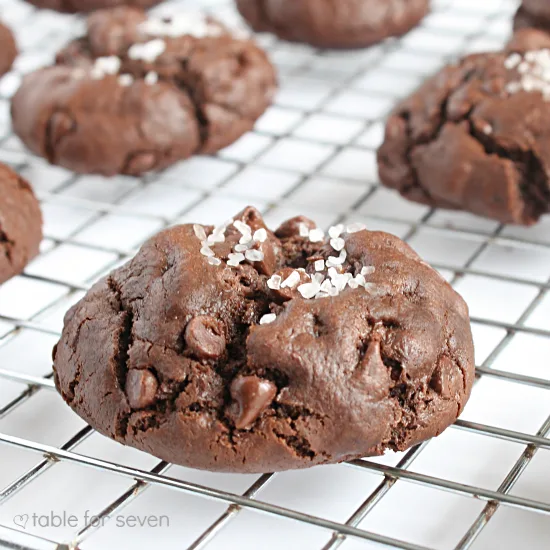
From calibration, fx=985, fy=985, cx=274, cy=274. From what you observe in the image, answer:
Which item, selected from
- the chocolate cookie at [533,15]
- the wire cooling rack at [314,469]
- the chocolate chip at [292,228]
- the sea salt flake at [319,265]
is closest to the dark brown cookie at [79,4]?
the wire cooling rack at [314,469]

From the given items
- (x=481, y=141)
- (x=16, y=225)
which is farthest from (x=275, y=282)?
(x=481, y=141)

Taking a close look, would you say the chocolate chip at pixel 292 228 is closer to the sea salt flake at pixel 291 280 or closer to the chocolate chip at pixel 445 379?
the sea salt flake at pixel 291 280

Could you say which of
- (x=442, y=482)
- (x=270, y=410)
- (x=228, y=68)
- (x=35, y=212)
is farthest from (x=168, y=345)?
(x=228, y=68)

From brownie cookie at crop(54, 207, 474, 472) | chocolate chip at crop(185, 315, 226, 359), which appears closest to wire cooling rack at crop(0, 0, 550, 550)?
brownie cookie at crop(54, 207, 474, 472)

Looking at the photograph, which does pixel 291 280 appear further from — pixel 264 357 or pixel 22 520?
pixel 22 520

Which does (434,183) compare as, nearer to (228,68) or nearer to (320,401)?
(228,68)

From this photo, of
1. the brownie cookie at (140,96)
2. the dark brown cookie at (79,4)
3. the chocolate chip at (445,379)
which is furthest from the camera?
the dark brown cookie at (79,4)
